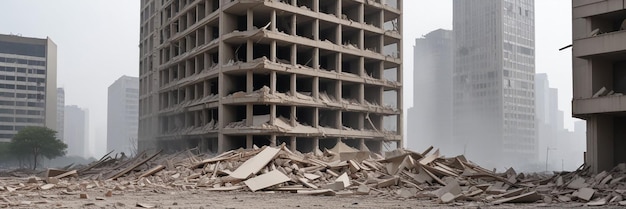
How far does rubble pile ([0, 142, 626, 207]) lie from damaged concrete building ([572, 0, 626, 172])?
4.77 feet

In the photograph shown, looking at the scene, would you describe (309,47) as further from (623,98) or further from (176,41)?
(623,98)

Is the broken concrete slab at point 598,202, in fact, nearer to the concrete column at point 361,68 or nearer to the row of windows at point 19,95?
the concrete column at point 361,68

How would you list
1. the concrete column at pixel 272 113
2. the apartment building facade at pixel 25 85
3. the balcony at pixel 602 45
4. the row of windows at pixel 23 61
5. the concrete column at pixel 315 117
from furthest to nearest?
1. the row of windows at pixel 23 61
2. the apartment building facade at pixel 25 85
3. the concrete column at pixel 315 117
4. the concrete column at pixel 272 113
5. the balcony at pixel 602 45

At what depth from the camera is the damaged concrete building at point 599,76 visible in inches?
865

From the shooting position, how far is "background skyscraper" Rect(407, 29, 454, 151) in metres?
102

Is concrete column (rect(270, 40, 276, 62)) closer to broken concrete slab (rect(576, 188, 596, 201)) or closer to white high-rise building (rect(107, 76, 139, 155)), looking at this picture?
broken concrete slab (rect(576, 188, 596, 201))

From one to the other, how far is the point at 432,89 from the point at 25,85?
7704 centimetres

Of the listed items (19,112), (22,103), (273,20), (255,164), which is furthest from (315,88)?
(22,103)

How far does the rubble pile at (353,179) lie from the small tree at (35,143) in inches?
2279

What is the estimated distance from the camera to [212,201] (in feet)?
49.8

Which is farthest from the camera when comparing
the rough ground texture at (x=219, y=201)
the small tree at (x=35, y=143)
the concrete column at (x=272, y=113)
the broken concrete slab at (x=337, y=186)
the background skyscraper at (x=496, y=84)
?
the background skyscraper at (x=496, y=84)

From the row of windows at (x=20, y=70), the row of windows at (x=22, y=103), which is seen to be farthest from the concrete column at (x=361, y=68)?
the row of windows at (x=20, y=70)

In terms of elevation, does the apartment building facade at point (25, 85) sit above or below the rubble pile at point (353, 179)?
above

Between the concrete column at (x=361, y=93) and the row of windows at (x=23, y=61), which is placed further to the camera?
the row of windows at (x=23, y=61)
